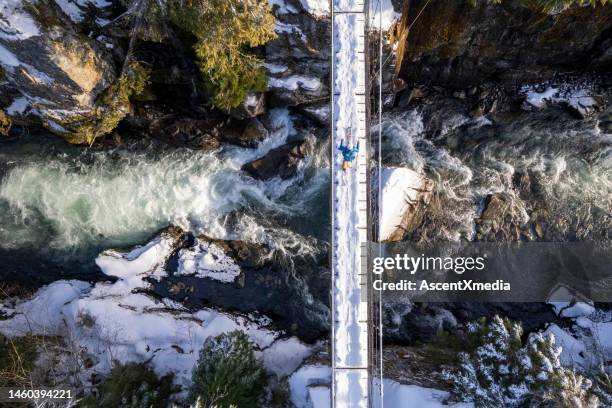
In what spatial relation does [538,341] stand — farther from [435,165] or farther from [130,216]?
[130,216]

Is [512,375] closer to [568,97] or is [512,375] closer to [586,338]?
[586,338]

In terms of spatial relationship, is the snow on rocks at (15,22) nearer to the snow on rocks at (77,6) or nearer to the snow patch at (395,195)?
the snow on rocks at (77,6)

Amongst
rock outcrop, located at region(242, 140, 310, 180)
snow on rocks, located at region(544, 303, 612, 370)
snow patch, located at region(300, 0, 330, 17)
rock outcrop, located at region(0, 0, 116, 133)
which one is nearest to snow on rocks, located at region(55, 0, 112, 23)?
rock outcrop, located at region(0, 0, 116, 133)

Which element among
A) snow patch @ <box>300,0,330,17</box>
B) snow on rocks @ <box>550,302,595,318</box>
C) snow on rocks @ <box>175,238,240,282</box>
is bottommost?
snow on rocks @ <box>550,302,595,318</box>

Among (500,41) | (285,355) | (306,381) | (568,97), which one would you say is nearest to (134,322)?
(285,355)

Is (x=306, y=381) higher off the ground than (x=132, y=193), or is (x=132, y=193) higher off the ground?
(x=132, y=193)

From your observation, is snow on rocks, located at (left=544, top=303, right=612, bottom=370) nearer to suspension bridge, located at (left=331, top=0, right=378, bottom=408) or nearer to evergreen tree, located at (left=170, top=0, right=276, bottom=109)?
suspension bridge, located at (left=331, top=0, right=378, bottom=408)

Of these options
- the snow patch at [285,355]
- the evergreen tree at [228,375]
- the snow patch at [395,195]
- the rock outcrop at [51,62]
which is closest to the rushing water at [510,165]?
the snow patch at [395,195]
